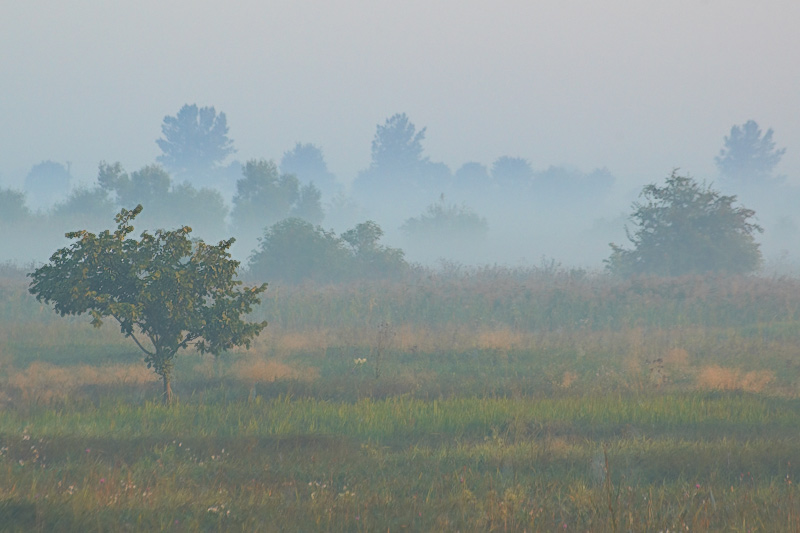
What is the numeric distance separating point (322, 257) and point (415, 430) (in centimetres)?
2945

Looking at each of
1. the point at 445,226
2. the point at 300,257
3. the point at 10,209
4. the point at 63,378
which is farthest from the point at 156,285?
the point at 445,226

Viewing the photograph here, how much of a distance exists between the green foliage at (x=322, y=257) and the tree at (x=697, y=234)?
13535mm

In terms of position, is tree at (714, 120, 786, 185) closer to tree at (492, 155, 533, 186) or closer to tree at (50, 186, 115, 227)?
tree at (492, 155, 533, 186)

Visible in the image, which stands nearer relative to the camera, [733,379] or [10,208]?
[733,379]

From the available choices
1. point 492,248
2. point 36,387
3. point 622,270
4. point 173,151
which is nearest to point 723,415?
point 36,387

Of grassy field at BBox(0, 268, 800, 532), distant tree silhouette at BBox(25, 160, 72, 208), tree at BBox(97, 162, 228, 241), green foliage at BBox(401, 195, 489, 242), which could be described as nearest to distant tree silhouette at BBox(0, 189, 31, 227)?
tree at BBox(97, 162, 228, 241)

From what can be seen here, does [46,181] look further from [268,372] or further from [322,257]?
[268,372]

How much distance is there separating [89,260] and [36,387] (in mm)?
3210

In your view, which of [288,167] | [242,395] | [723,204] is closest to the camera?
[242,395]

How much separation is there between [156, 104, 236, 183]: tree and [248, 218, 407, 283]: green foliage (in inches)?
3336

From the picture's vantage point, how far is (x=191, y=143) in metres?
121

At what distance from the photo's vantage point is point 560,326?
23625 mm

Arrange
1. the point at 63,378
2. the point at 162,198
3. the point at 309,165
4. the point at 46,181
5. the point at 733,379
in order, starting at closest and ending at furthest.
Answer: the point at 733,379 < the point at 63,378 < the point at 162,198 < the point at 309,165 < the point at 46,181

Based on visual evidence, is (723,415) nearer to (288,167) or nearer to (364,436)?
(364,436)
